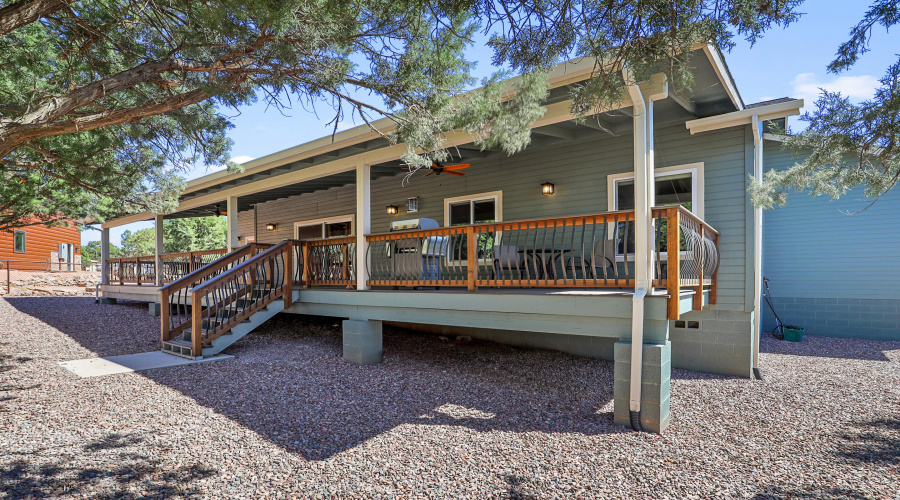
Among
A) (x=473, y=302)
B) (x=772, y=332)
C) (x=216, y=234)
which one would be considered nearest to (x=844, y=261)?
(x=772, y=332)

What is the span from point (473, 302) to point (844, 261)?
863 centimetres

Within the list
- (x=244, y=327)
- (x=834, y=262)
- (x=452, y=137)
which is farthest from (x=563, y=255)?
(x=834, y=262)

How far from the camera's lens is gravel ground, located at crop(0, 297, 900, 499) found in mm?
3121

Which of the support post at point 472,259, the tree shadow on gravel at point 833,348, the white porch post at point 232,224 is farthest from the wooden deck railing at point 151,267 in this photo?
the tree shadow on gravel at point 833,348

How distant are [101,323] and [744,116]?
1134cm

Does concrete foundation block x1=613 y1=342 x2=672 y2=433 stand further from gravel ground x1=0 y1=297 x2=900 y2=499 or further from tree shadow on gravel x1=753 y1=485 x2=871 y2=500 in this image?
tree shadow on gravel x1=753 y1=485 x2=871 y2=500

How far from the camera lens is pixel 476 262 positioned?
214 inches

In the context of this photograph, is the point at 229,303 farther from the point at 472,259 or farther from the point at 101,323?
the point at 101,323

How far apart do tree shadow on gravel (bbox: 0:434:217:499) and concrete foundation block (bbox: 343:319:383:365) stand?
3.07m

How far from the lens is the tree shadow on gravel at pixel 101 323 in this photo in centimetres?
726

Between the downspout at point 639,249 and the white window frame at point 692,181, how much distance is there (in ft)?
6.86

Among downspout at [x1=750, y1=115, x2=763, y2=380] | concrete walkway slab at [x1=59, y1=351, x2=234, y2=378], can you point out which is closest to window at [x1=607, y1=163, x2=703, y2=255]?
downspout at [x1=750, y1=115, x2=763, y2=380]

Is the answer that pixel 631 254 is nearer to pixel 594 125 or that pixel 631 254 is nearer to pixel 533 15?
pixel 594 125

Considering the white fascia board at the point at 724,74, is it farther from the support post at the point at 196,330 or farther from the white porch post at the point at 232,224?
the white porch post at the point at 232,224
